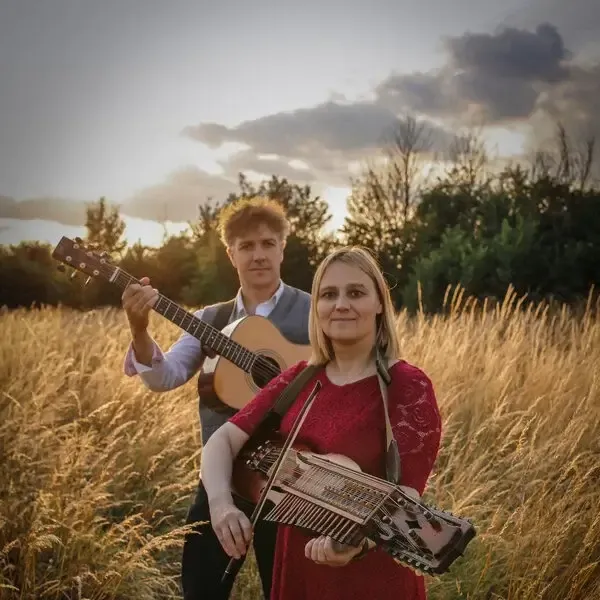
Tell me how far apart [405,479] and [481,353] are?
383 cm

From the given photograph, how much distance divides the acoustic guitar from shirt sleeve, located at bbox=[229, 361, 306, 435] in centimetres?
97

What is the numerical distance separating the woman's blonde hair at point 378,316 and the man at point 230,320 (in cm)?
102

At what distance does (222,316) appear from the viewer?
9.57 ft

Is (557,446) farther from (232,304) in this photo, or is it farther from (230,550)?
(230,550)

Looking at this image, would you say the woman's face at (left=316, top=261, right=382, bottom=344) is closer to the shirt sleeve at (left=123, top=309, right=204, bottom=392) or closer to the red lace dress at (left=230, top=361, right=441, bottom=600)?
the red lace dress at (left=230, top=361, right=441, bottom=600)

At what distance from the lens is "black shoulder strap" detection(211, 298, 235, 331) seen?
2906mm

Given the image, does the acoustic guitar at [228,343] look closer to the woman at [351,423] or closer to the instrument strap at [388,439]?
the woman at [351,423]

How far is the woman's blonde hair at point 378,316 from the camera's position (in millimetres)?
1592

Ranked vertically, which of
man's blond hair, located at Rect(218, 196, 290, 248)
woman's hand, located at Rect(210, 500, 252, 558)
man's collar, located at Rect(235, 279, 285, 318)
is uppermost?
man's blond hair, located at Rect(218, 196, 290, 248)

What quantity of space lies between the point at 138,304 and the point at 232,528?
120 centimetres

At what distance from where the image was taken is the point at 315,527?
1331 mm

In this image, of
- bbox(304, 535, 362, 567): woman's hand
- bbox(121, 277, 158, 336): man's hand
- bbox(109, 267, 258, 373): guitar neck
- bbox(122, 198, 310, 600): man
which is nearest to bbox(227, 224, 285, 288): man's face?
bbox(122, 198, 310, 600): man

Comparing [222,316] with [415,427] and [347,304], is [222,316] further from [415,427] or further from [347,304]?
[415,427]

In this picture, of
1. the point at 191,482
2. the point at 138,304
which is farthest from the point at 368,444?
the point at 191,482
